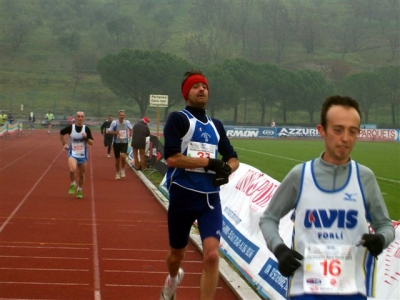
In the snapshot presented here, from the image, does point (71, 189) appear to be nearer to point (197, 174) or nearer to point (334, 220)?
point (197, 174)

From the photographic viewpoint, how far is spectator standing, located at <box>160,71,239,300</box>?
671 centimetres

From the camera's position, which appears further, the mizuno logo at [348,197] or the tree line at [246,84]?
the tree line at [246,84]

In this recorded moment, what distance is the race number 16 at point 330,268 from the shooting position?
4.10 meters

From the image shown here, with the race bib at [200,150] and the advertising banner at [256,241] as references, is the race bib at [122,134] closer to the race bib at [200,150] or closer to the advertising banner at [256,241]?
the advertising banner at [256,241]

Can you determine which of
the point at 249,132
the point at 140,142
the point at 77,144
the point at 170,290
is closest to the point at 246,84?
the point at 249,132

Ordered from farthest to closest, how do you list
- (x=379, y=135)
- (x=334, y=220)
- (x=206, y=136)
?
(x=379, y=135) → (x=206, y=136) → (x=334, y=220)

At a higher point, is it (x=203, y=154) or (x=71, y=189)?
(x=203, y=154)

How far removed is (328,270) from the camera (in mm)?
4098

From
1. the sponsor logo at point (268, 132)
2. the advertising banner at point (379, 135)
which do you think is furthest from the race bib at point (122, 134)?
the sponsor logo at point (268, 132)

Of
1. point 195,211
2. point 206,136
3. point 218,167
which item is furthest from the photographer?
point 206,136

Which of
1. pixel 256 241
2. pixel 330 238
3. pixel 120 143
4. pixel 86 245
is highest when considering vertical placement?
pixel 330 238

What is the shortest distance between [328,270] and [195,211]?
112 inches

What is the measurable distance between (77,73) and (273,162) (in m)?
76.4

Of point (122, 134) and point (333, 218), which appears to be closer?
point (333, 218)
